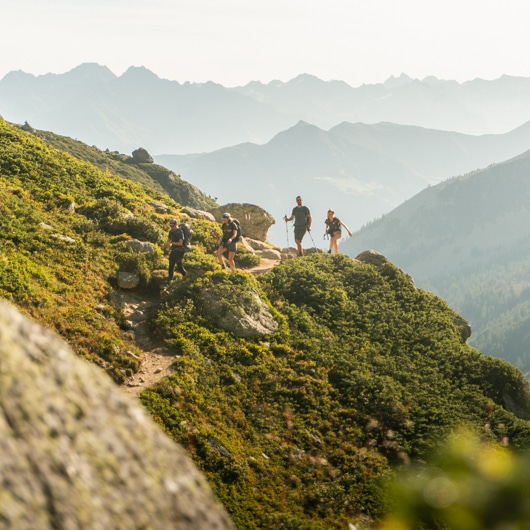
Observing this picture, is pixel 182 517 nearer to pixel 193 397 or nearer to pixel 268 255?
pixel 193 397

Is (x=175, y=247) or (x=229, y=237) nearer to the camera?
(x=175, y=247)

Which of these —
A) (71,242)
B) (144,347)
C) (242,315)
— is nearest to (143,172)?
(71,242)

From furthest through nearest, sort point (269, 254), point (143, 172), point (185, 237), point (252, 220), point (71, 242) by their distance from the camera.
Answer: point (143, 172), point (252, 220), point (269, 254), point (185, 237), point (71, 242)

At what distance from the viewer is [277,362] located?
19.6 meters

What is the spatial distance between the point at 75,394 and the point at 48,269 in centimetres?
1683

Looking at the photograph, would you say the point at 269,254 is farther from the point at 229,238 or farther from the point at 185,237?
the point at 185,237

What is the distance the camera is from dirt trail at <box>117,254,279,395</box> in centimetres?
1614

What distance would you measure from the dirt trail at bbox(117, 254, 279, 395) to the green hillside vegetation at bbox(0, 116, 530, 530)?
13.2 inches

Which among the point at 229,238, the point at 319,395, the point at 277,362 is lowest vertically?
the point at 319,395

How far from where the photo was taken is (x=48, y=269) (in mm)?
19422

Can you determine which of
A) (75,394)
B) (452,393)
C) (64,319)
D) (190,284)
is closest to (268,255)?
(190,284)

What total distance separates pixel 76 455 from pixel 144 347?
1522 centimetres

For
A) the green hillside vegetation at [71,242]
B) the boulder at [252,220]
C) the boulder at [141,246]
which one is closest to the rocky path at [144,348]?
the green hillside vegetation at [71,242]

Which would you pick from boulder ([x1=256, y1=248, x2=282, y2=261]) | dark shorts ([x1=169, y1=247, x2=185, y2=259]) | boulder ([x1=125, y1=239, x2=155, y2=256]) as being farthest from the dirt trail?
boulder ([x1=256, y1=248, x2=282, y2=261])
